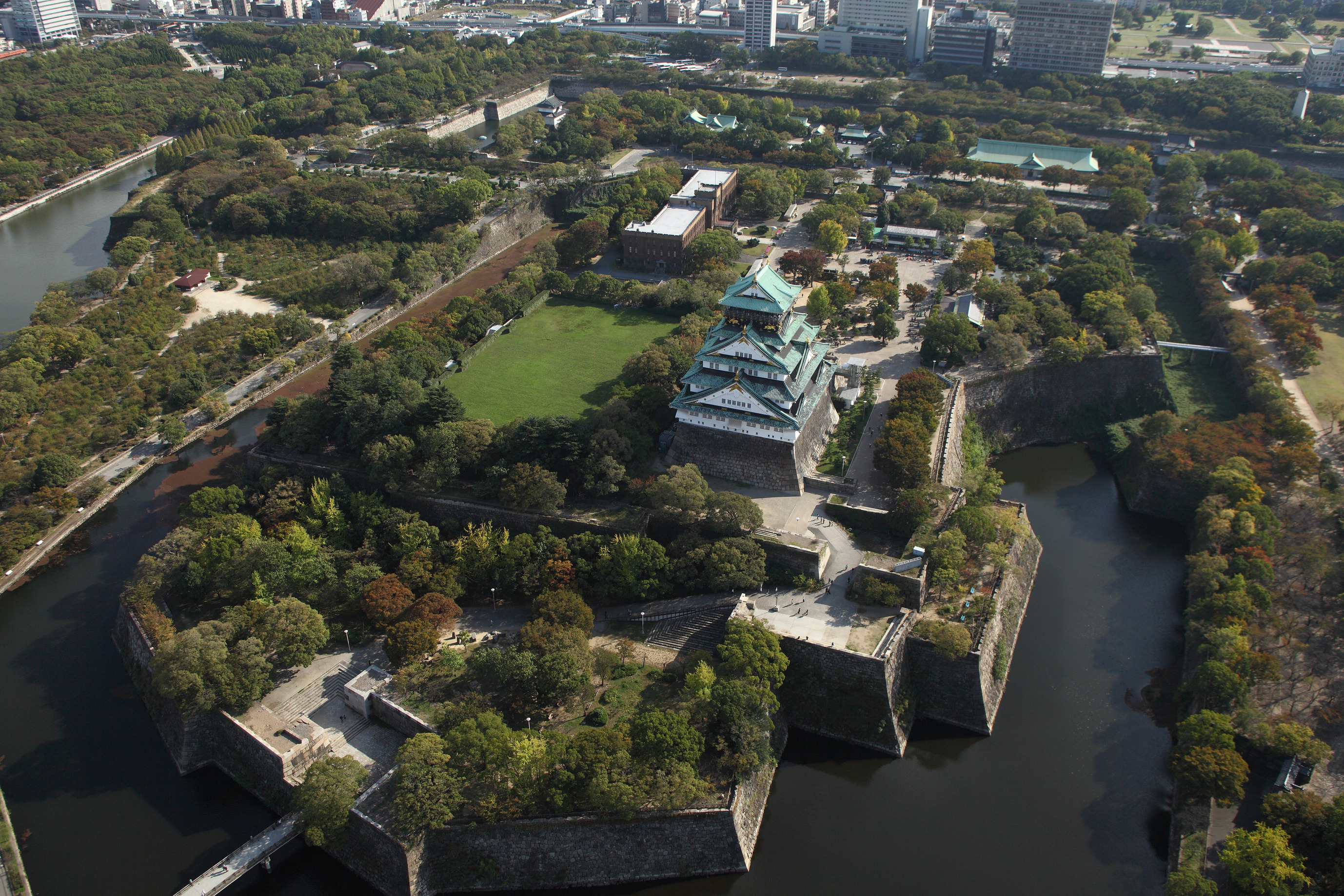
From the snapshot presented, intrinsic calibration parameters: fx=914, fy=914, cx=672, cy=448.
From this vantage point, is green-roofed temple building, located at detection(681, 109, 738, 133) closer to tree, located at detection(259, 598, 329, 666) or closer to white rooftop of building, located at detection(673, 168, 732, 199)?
white rooftop of building, located at detection(673, 168, 732, 199)

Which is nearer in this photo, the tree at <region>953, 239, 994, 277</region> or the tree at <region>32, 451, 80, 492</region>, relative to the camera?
the tree at <region>32, 451, 80, 492</region>

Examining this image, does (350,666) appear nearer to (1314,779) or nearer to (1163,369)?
(1314,779)

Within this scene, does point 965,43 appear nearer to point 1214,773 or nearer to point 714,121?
point 714,121

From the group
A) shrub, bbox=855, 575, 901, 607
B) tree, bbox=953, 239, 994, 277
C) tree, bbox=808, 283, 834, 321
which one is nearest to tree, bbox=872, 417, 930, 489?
shrub, bbox=855, 575, 901, 607

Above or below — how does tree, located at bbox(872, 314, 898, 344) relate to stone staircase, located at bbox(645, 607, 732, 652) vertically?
above

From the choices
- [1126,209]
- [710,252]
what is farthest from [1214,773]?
[1126,209]

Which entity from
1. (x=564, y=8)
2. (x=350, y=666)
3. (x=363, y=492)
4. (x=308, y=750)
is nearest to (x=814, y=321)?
(x=363, y=492)
